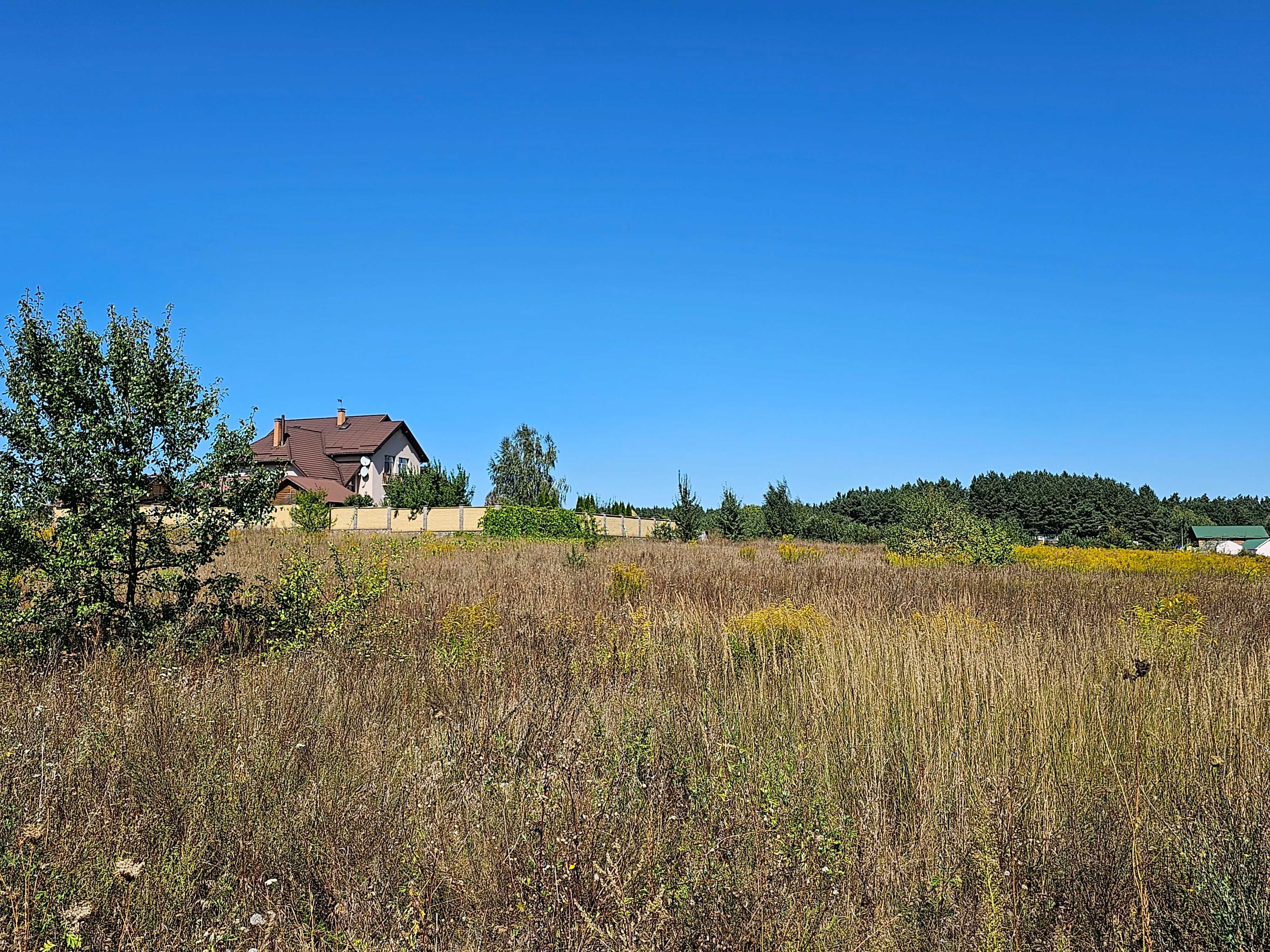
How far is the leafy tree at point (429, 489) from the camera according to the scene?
150 feet

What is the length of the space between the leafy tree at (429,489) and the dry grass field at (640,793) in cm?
3881

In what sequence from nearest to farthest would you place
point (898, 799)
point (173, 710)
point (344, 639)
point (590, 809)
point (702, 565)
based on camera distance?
point (590, 809)
point (898, 799)
point (173, 710)
point (344, 639)
point (702, 565)

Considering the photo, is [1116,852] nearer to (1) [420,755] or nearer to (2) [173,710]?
(1) [420,755]

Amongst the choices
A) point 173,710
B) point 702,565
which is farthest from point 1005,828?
point 702,565

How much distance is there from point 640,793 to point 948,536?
18.4m

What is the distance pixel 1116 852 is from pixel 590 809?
2.05 meters

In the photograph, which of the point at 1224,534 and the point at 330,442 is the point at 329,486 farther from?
the point at 1224,534

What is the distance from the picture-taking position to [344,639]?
20.0 feet

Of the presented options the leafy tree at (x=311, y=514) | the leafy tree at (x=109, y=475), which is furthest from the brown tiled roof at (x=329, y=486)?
the leafy tree at (x=109, y=475)

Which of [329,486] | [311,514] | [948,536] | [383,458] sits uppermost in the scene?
[383,458]

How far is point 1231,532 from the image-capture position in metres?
81.8

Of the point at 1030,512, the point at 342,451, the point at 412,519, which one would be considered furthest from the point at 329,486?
the point at 1030,512

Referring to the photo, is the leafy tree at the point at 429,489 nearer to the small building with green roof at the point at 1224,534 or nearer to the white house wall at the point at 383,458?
the white house wall at the point at 383,458

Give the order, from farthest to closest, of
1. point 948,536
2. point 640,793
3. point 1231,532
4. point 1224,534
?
1. point 1231,532
2. point 1224,534
3. point 948,536
4. point 640,793
